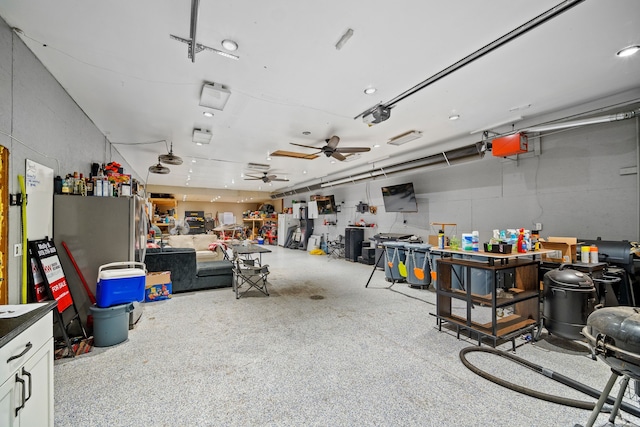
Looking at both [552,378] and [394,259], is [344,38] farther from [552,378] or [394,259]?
[394,259]

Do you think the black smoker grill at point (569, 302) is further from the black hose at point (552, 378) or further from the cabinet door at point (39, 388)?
the cabinet door at point (39, 388)

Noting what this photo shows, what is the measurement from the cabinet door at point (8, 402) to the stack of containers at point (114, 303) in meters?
1.91

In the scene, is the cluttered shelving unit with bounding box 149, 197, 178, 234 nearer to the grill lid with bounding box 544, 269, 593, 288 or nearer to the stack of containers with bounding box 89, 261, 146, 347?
the stack of containers with bounding box 89, 261, 146, 347

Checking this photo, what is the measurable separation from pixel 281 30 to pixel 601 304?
14.1 ft

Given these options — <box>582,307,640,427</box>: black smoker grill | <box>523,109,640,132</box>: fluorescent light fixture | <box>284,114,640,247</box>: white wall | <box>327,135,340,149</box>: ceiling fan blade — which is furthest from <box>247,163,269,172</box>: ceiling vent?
<box>582,307,640,427</box>: black smoker grill

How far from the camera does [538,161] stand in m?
4.64

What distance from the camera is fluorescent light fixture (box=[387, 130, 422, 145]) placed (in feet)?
16.7

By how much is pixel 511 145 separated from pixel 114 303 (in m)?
5.95

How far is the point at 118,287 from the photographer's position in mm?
3004

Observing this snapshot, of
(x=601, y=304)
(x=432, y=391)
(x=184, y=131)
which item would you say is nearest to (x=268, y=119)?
(x=184, y=131)

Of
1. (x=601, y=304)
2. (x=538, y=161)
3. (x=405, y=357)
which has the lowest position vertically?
(x=405, y=357)

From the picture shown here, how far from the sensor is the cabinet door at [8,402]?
3.76 feet

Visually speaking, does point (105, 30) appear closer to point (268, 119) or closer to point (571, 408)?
point (268, 119)

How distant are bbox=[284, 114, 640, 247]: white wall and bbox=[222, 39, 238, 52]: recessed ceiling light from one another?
502 cm
